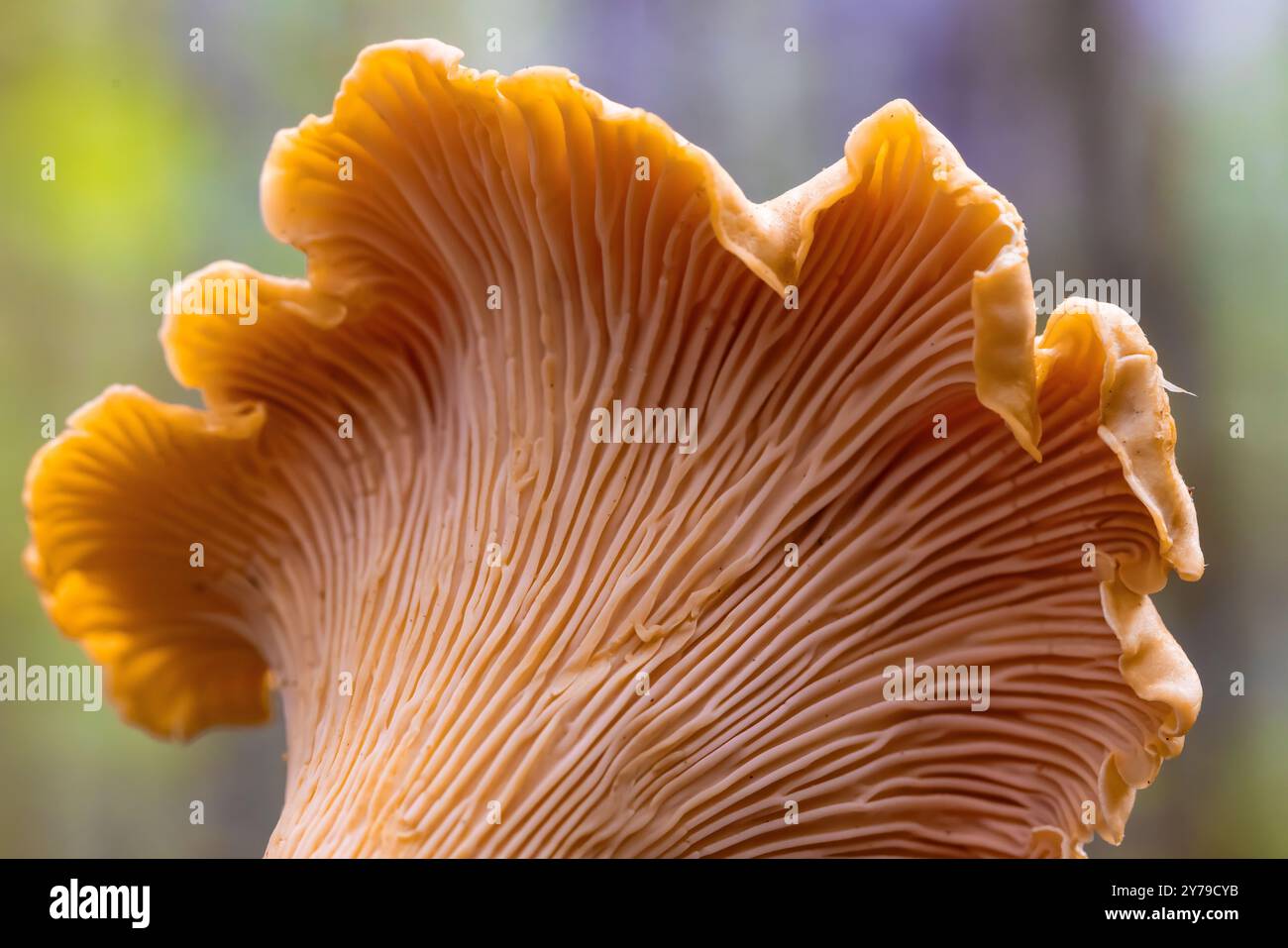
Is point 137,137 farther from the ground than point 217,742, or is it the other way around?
point 137,137

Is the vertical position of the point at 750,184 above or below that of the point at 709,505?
above

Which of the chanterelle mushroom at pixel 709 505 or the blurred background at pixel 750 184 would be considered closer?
the chanterelle mushroom at pixel 709 505

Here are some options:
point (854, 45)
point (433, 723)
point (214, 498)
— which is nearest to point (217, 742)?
point (214, 498)

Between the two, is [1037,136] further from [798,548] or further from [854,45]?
[798,548]

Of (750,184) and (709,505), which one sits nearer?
(709,505)
